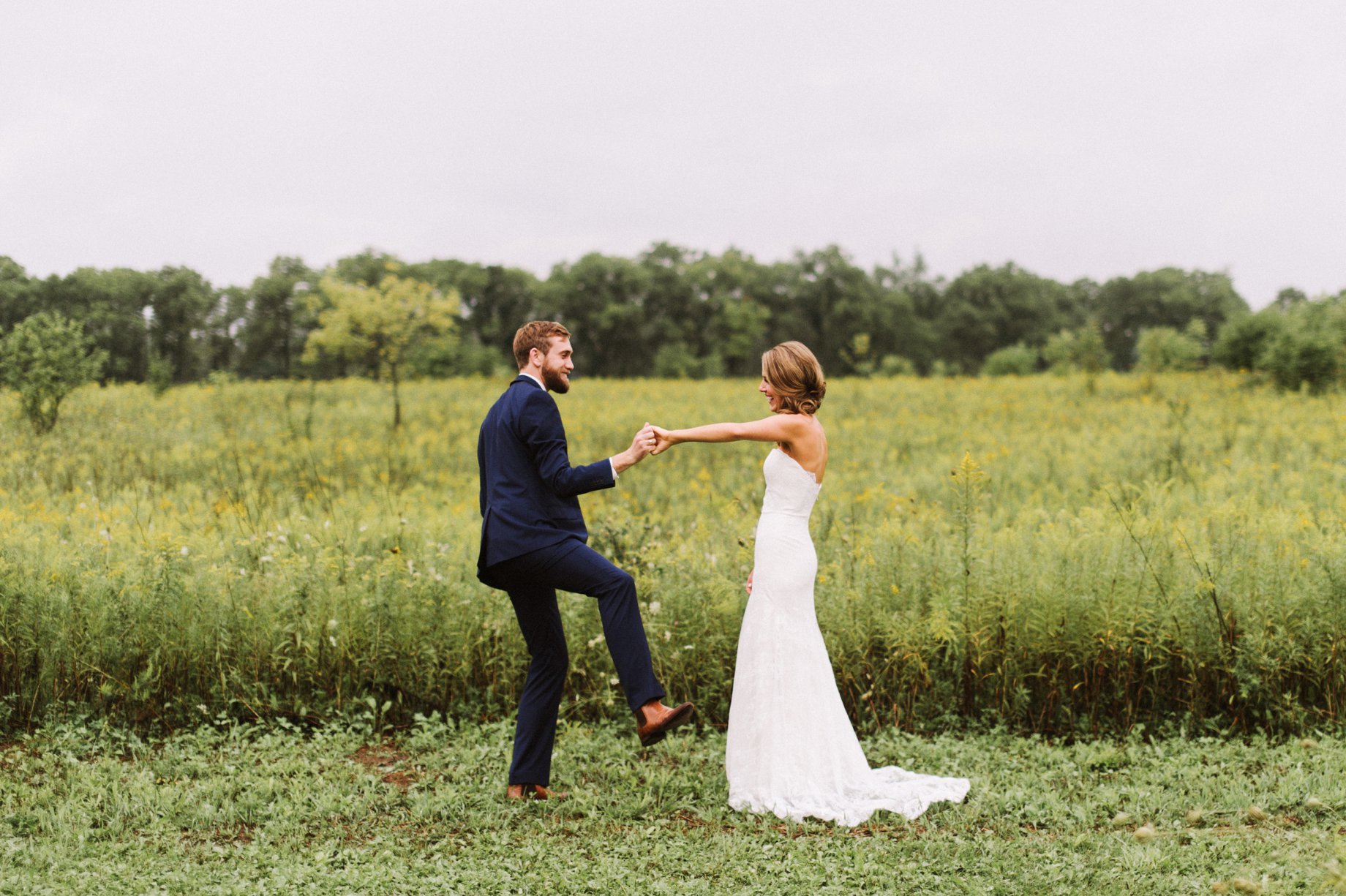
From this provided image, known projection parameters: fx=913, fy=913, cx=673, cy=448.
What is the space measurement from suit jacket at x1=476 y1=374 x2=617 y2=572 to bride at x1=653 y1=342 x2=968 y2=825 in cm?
56

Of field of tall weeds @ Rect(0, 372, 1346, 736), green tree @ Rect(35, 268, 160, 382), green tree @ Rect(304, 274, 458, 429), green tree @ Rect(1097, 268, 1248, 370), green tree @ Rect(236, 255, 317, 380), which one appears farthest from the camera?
green tree @ Rect(1097, 268, 1248, 370)

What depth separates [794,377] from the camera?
16.3ft

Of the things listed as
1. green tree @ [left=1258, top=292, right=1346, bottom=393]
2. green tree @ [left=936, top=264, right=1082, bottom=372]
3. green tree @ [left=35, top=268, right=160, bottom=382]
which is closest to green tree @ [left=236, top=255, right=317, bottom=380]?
green tree @ [left=35, top=268, right=160, bottom=382]

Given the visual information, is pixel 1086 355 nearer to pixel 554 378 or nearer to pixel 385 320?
pixel 385 320

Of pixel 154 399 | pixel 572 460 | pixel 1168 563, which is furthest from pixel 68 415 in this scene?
pixel 1168 563

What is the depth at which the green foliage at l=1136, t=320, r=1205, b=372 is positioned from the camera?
26.5 metres

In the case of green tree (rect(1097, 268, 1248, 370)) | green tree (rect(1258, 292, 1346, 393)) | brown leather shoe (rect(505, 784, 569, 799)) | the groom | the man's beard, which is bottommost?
brown leather shoe (rect(505, 784, 569, 799))

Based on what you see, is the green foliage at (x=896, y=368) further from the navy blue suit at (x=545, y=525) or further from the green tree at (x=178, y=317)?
the navy blue suit at (x=545, y=525)

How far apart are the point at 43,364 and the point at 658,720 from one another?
12.6m

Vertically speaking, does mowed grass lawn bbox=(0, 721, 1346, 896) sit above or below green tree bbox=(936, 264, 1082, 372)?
below

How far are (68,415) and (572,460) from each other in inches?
301

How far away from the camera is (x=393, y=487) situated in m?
12.1

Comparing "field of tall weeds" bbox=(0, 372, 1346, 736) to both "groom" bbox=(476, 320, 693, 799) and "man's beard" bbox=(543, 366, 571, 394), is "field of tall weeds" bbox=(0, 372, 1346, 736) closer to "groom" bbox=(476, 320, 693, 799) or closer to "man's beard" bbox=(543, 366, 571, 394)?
"groom" bbox=(476, 320, 693, 799)

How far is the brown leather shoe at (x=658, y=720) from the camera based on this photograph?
4.66 meters
